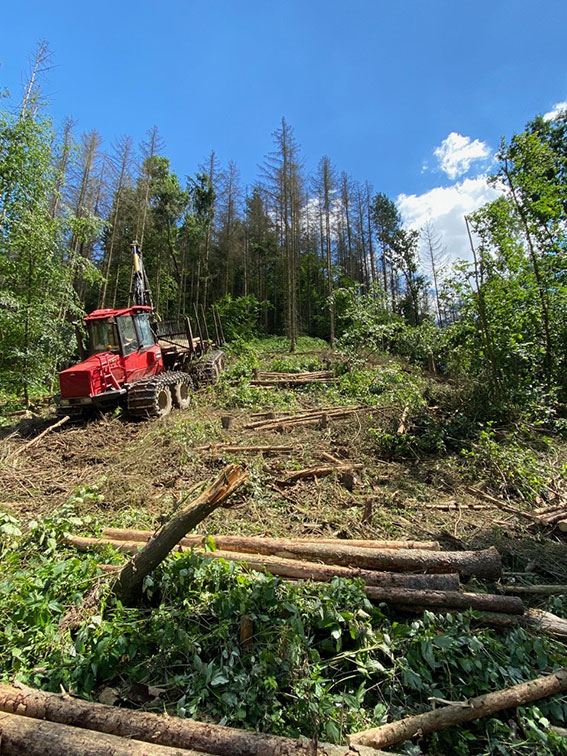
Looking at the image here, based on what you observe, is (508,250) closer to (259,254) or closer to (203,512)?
(203,512)

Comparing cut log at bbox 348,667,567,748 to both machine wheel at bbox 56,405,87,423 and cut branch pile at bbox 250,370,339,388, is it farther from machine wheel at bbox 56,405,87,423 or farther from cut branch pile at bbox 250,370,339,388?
cut branch pile at bbox 250,370,339,388

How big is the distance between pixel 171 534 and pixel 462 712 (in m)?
1.88

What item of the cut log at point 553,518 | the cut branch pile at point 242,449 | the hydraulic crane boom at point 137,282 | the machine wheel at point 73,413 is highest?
the hydraulic crane boom at point 137,282

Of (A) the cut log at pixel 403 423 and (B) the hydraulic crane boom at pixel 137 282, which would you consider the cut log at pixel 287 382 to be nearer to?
(B) the hydraulic crane boom at pixel 137 282

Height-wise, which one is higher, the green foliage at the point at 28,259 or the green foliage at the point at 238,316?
the green foliage at the point at 238,316

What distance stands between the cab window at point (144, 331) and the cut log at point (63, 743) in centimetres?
775

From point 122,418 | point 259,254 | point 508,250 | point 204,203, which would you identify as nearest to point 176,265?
point 204,203

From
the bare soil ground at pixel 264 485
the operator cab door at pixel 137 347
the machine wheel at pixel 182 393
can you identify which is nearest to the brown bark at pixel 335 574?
the bare soil ground at pixel 264 485

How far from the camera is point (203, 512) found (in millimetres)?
2406

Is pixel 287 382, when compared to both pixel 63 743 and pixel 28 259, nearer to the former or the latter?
pixel 28 259

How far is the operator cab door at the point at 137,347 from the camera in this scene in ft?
26.2

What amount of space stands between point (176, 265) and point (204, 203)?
17.3ft

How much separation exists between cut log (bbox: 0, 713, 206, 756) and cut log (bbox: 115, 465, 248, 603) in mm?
848

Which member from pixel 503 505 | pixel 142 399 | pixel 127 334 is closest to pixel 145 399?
pixel 142 399
